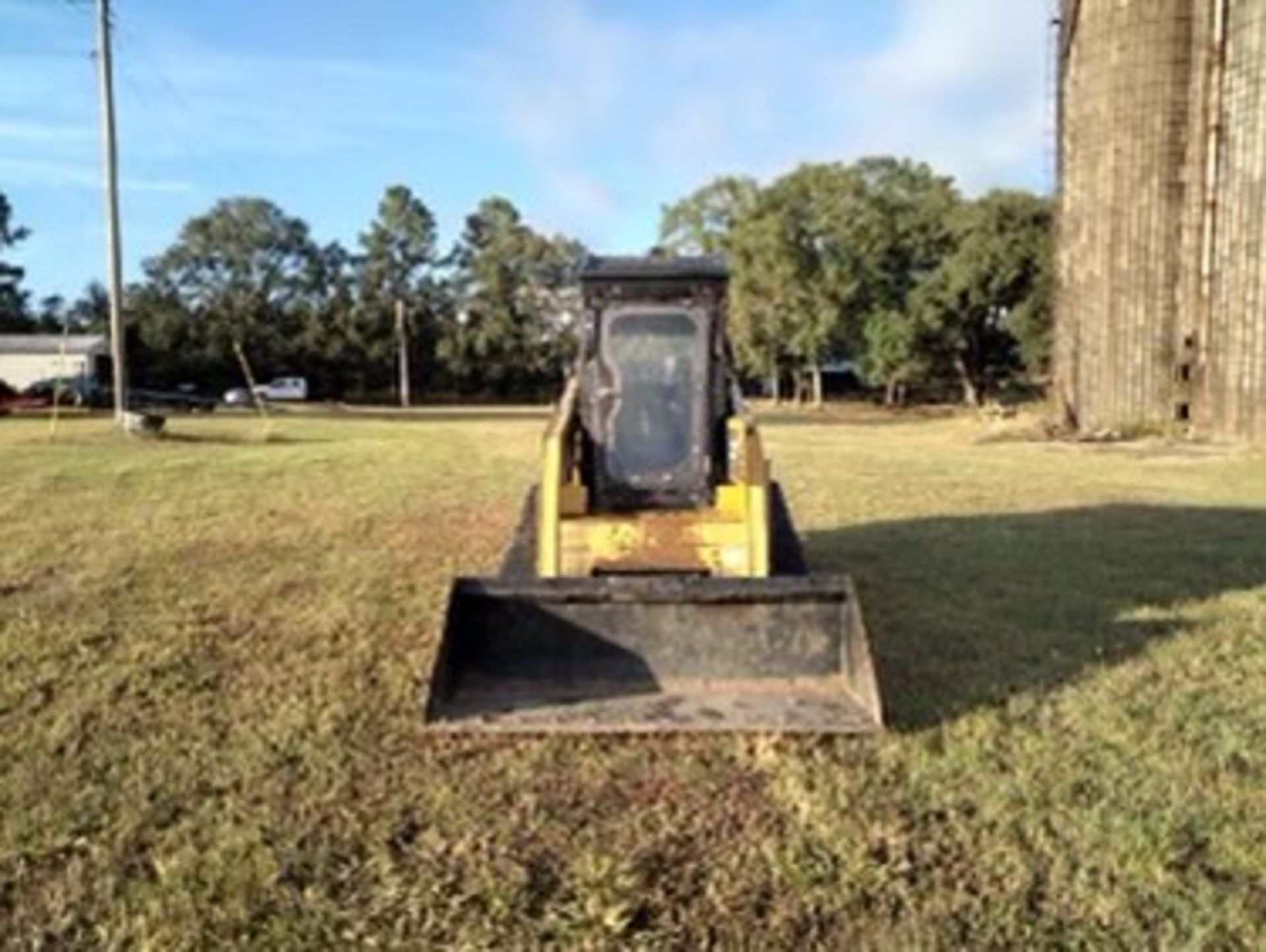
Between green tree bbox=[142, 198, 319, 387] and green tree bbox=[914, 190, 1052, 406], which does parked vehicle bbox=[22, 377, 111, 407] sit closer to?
green tree bbox=[142, 198, 319, 387]

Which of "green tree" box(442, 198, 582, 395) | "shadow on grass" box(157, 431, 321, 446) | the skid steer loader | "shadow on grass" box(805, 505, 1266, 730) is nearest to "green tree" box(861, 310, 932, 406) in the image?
"green tree" box(442, 198, 582, 395)

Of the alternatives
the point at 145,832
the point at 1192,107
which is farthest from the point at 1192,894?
the point at 1192,107

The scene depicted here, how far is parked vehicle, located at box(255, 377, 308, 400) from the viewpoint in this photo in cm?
5578

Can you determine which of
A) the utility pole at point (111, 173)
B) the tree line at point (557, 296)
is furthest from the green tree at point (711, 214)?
the utility pole at point (111, 173)

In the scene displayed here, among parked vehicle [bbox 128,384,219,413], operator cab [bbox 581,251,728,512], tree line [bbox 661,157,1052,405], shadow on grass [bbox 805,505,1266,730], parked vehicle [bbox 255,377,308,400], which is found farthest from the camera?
parked vehicle [bbox 255,377,308,400]

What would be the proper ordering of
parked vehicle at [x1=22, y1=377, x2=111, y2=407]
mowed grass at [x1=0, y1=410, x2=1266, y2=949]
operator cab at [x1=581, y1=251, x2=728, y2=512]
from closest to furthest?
mowed grass at [x1=0, y1=410, x2=1266, y2=949], operator cab at [x1=581, y1=251, x2=728, y2=512], parked vehicle at [x1=22, y1=377, x2=111, y2=407]

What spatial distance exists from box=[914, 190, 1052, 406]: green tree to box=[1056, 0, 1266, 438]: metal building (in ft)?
56.5

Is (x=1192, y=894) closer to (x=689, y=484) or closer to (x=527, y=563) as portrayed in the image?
(x=689, y=484)

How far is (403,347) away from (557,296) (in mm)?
8327

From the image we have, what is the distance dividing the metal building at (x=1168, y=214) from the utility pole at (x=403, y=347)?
39625mm

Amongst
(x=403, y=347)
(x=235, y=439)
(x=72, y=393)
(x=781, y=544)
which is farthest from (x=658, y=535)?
(x=403, y=347)

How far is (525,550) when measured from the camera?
6.68 m

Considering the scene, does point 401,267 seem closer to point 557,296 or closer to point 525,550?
point 557,296

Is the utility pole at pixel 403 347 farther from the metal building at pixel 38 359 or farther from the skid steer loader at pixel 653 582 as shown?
the skid steer loader at pixel 653 582
